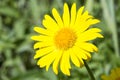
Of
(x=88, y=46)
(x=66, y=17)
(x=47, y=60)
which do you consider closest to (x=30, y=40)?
(x=66, y=17)

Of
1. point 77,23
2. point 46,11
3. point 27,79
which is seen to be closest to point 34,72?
point 27,79

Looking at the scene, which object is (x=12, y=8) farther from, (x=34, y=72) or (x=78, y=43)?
(x=78, y=43)

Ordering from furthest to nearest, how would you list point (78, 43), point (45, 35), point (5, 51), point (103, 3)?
point (5, 51), point (103, 3), point (45, 35), point (78, 43)

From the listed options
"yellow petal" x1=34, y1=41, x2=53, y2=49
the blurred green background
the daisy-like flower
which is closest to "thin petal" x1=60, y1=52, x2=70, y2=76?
the daisy-like flower

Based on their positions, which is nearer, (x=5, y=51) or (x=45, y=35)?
(x=45, y=35)

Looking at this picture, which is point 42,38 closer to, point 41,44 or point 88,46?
point 41,44

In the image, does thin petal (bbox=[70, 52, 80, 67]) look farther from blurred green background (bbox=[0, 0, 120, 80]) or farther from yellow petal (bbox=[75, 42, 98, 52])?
blurred green background (bbox=[0, 0, 120, 80])

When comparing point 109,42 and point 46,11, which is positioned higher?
point 46,11
